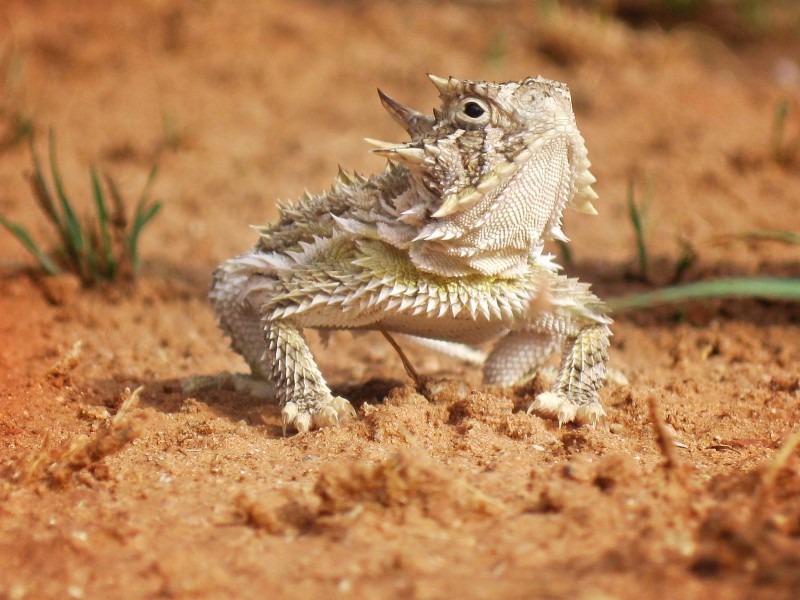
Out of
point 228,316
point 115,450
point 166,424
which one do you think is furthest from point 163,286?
point 115,450

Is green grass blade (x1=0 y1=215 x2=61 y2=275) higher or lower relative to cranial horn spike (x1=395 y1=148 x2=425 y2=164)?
lower

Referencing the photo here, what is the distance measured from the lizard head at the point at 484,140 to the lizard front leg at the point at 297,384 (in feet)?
2.98

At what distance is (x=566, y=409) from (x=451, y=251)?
81 centimetres

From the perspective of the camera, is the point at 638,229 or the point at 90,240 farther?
the point at 90,240

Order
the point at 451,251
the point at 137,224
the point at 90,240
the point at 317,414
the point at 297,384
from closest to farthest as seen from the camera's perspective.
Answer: the point at 451,251
the point at 317,414
the point at 297,384
the point at 137,224
the point at 90,240

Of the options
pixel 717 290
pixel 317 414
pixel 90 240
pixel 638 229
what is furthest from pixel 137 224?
pixel 717 290

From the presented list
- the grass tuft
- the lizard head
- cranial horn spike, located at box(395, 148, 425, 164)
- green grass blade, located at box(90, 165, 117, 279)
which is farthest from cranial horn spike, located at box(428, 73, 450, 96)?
green grass blade, located at box(90, 165, 117, 279)

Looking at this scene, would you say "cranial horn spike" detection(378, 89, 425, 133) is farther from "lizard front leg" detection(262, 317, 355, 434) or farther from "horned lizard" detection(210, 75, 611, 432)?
"lizard front leg" detection(262, 317, 355, 434)

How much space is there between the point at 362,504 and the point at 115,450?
1.03 meters

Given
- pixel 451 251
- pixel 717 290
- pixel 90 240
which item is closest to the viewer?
pixel 717 290

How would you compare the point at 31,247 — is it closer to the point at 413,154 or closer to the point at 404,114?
the point at 404,114

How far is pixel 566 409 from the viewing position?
13.1 feet

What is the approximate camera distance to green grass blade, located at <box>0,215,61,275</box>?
5.91m

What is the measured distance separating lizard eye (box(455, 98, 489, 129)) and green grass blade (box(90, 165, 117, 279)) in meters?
2.94
